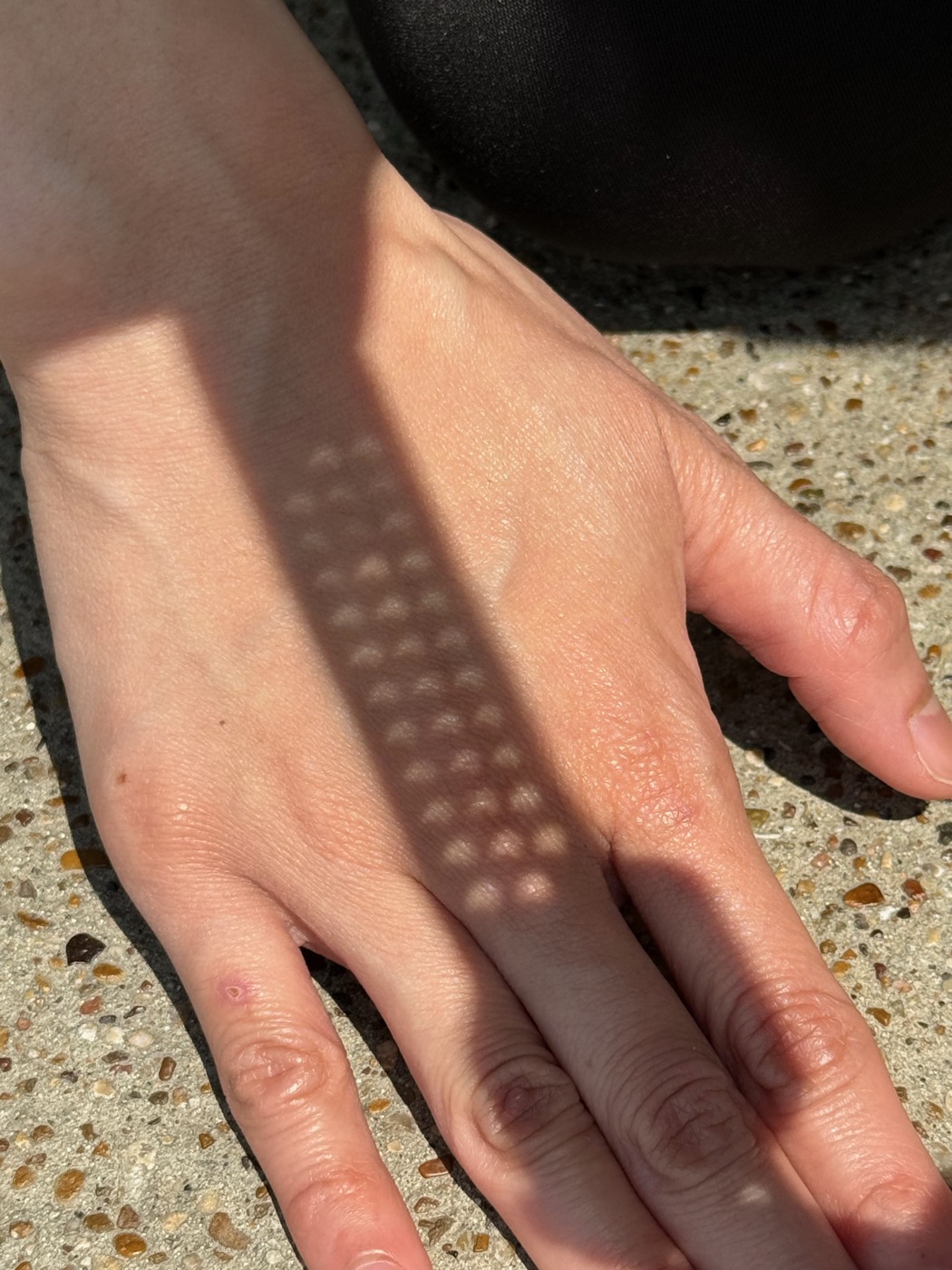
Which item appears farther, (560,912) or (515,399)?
(515,399)

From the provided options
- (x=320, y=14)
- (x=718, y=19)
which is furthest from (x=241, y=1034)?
(x=320, y=14)

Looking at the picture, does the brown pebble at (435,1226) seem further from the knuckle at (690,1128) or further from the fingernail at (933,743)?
the fingernail at (933,743)

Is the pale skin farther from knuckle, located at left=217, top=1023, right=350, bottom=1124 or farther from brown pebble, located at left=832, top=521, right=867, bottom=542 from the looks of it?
brown pebble, located at left=832, top=521, right=867, bottom=542

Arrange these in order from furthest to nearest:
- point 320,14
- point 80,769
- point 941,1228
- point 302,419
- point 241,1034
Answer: point 320,14, point 80,769, point 302,419, point 241,1034, point 941,1228

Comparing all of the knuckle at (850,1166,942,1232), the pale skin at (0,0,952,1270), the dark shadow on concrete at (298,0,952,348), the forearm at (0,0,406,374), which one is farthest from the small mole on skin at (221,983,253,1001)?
the dark shadow on concrete at (298,0,952,348)

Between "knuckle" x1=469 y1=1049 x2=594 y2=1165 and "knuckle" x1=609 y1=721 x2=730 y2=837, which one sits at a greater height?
"knuckle" x1=609 y1=721 x2=730 y2=837

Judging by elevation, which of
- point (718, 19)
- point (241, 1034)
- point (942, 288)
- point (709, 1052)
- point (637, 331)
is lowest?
point (241, 1034)

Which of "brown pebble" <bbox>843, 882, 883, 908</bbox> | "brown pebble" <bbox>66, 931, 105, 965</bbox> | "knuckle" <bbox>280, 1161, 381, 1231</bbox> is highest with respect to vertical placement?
"brown pebble" <bbox>843, 882, 883, 908</bbox>

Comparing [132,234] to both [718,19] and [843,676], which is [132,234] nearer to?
[718,19]
